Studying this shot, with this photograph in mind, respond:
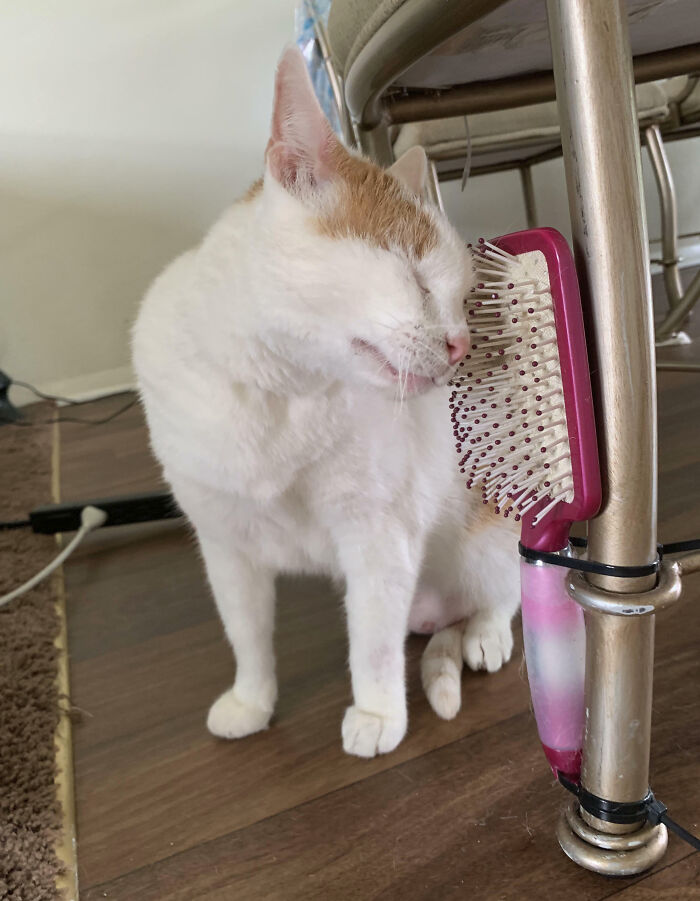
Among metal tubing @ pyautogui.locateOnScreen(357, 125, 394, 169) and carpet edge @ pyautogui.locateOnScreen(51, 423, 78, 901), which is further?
metal tubing @ pyautogui.locateOnScreen(357, 125, 394, 169)

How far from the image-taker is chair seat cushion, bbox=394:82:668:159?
1.56 meters

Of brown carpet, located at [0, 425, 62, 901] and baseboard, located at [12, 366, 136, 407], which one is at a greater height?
baseboard, located at [12, 366, 136, 407]

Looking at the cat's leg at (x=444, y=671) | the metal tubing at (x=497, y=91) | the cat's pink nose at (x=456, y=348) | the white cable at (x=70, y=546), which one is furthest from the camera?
the white cable at (x=70, y=546)

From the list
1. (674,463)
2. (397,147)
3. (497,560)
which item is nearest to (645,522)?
(497,560)

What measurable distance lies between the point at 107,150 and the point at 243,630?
219cm

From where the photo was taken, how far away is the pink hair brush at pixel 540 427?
0.43 metres

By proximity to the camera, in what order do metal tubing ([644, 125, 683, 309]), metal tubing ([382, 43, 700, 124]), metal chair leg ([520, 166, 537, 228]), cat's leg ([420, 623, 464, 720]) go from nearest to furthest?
cat's leg ([420, 623, 464, 720]), metal tubing ([382, 43, 700, 124]), metal tubing ([644, 125, 683, 309]), metal chair leg ([520, 166, 537, 228])

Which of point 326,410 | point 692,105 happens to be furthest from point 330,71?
point 326,410

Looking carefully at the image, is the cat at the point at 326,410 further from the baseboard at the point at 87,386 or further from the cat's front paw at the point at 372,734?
the baseboard at the point at 87,386

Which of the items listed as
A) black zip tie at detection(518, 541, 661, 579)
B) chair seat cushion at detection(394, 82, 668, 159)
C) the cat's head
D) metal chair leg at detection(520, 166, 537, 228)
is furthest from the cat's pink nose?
metal chair leg at detection(520, 166, 537, 228)

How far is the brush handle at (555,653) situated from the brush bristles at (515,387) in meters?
0.05

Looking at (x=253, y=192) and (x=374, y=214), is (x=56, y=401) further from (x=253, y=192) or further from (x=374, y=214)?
(x=374, y=214)

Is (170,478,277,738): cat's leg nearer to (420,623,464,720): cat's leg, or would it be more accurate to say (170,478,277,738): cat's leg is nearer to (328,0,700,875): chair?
(420,623,464,720): cat's leg

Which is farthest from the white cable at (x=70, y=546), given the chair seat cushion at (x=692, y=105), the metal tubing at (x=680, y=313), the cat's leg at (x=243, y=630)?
the chair seat cushion at (x=692, y=105)
